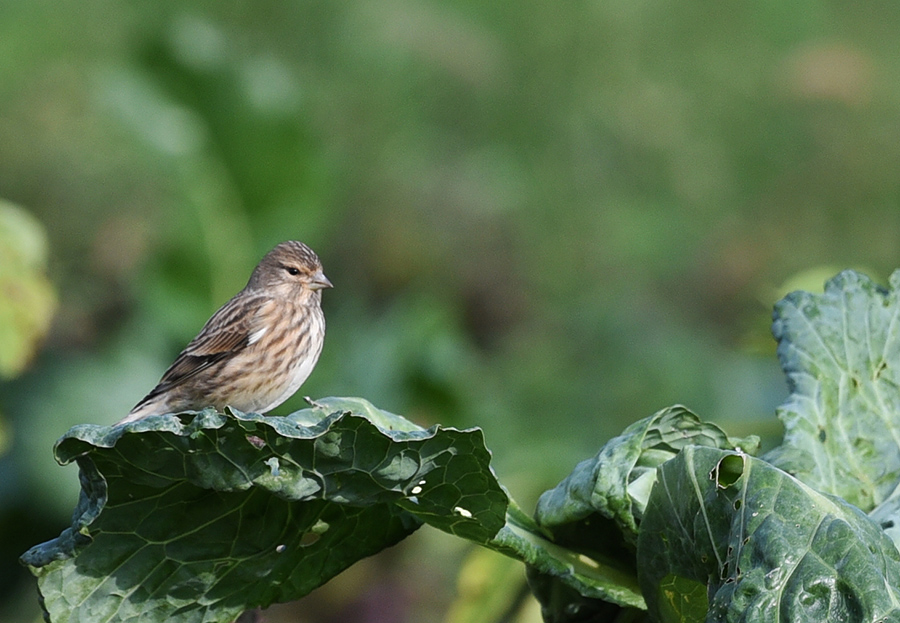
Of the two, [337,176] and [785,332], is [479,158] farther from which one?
[785,332]

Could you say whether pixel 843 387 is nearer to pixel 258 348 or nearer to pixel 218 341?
pixel 258 348

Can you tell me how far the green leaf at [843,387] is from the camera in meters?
2.66

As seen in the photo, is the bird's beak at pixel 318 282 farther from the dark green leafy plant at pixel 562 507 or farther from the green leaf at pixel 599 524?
the green leaf at pixel 599 524

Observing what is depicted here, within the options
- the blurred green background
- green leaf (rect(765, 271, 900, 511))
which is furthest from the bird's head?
the blurred green background

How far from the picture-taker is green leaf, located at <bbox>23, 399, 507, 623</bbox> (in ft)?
6.91

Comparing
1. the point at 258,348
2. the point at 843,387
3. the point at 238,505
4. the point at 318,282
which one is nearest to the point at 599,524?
the point at 843,387

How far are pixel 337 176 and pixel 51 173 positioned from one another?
1.73m

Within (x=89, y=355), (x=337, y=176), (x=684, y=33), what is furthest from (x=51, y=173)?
(x=684, y=33)

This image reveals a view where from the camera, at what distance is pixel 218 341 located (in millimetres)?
3598

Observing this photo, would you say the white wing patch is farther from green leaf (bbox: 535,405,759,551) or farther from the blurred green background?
the blurred green background

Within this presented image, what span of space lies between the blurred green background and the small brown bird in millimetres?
1915

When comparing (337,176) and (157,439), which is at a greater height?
(337,176)

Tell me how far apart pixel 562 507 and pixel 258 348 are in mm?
1249

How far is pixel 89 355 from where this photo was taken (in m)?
6.22
